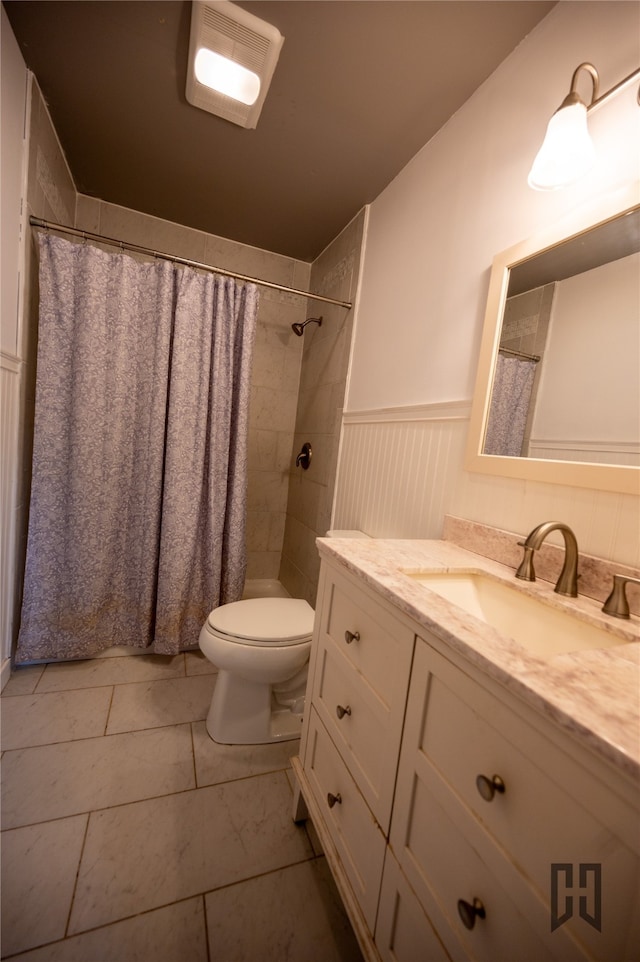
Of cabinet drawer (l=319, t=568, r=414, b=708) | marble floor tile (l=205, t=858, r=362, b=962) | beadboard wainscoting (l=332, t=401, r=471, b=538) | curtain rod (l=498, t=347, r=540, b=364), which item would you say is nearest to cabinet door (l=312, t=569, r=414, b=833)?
cabinet drawer (l=319, t=568, r=414, b=708)

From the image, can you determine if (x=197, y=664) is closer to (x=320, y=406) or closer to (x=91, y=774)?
(x=91, y=774)

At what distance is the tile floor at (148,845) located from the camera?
801 millimetres

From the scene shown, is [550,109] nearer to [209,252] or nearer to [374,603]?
[374,603]

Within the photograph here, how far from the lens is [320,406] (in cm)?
218

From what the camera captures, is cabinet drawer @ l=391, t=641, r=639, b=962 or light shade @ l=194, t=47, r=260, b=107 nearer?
cabinet drawer @ l=391, t=641, r=639, b=962

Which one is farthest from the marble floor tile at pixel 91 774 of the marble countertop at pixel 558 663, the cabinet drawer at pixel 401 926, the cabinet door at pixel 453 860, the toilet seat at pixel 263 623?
the marble countertop at pixel 558 663

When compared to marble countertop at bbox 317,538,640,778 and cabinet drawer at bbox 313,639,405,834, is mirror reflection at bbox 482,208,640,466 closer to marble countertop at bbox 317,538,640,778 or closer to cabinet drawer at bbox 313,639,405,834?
marble countertop at bbox 317,538,640,778

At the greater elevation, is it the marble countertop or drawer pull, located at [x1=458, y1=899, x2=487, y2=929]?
the marble countertop

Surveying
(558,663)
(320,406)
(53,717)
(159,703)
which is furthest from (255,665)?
(320,406)

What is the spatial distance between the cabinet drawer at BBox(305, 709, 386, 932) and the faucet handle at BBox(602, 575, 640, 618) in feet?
1.97

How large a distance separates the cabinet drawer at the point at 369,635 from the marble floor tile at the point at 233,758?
66cm

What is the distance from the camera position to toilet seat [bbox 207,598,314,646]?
1.25 meters

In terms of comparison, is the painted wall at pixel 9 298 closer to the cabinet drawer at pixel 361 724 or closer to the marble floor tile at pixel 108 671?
the marble floor tile at pixel 108 671

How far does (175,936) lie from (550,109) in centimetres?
219
